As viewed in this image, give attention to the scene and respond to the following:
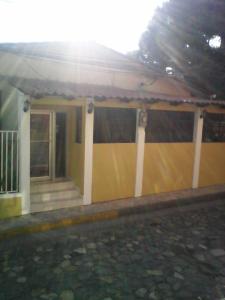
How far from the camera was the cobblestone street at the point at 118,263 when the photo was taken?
404 cm

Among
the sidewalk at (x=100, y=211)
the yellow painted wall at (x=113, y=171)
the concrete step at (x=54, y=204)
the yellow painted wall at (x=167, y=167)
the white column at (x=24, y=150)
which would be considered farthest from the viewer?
the yellow painted wall at (x=167, y=167)

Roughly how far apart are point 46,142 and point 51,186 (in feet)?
4.02

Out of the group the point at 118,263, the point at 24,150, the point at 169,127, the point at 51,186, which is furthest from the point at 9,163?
the point at 169,127

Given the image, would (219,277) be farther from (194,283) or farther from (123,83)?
(123,83)

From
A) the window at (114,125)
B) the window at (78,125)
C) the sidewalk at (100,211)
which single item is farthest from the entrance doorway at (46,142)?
the sidewalk at (100,211)

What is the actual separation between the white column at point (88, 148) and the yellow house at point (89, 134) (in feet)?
0.08

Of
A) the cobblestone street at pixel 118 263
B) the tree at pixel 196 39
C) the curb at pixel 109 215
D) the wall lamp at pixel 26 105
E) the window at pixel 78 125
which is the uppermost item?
the tree at pixel 196 39

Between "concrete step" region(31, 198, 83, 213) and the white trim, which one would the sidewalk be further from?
the white trim

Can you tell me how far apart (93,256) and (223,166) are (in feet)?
22.6

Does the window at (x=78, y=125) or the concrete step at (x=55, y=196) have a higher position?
the window at (x=78, y=125)

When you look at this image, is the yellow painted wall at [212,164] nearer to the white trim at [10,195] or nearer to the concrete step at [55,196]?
the concrete step at [55,196]

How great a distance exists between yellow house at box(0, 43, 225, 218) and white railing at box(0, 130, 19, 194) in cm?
2

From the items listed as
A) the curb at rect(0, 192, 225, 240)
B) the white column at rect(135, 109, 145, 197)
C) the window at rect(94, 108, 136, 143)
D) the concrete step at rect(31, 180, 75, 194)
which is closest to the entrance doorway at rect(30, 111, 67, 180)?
the concrete step at rect(31, 180, 75, 194)

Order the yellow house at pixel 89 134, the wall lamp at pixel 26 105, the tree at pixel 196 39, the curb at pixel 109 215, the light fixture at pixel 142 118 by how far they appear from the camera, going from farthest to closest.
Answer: the tree at pixel 196 39 → the light fixture at pixel 142 118 → the yellow house at pixel 89 134 → the wall lamp at pixel 26 105 → the curb at pixel 109 215
